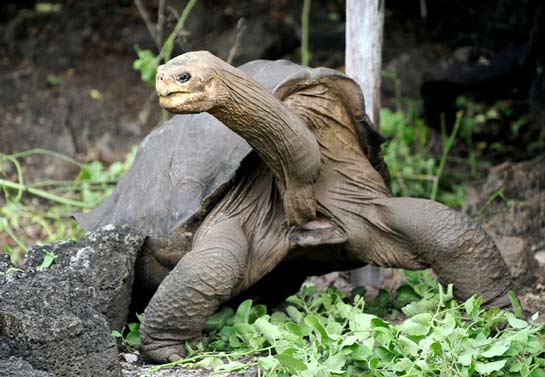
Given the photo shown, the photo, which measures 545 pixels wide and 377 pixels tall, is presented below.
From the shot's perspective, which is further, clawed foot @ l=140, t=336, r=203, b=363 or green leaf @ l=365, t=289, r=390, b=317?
green leaf @ l=365, t=289, r=390, b=317

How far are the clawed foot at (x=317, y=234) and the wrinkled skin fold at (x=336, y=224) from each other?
2 cm

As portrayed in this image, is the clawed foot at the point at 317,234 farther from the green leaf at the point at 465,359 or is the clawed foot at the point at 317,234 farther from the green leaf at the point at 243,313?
the green leaf at the point at 465,359

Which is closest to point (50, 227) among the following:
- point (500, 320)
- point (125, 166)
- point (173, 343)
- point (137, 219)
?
point (125, 166)

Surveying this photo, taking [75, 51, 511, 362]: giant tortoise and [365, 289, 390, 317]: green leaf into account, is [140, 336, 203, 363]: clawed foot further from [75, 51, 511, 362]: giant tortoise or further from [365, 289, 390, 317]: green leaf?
[365, 289, 390, 317]: green leaf

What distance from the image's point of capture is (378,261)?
13.8 ft

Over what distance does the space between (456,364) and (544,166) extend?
10.5 feet

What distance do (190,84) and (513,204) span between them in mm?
2891

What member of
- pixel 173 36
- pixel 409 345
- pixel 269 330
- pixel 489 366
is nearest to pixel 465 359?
pixel 489 366

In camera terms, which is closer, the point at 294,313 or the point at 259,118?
the point at 259,118

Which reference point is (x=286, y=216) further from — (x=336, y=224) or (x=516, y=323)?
(x=516, y=323)

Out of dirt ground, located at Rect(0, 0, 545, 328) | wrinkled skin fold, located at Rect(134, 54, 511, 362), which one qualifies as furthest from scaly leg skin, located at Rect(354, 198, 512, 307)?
dirt ground, located at Rect(0, 0, 545, 328)

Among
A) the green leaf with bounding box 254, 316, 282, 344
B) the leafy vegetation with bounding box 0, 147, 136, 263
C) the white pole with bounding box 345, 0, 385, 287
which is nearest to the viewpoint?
the green leaf with bounding box 254, 316, 282, 344

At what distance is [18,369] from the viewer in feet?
10.5

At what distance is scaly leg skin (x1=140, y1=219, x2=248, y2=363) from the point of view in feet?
12.6
